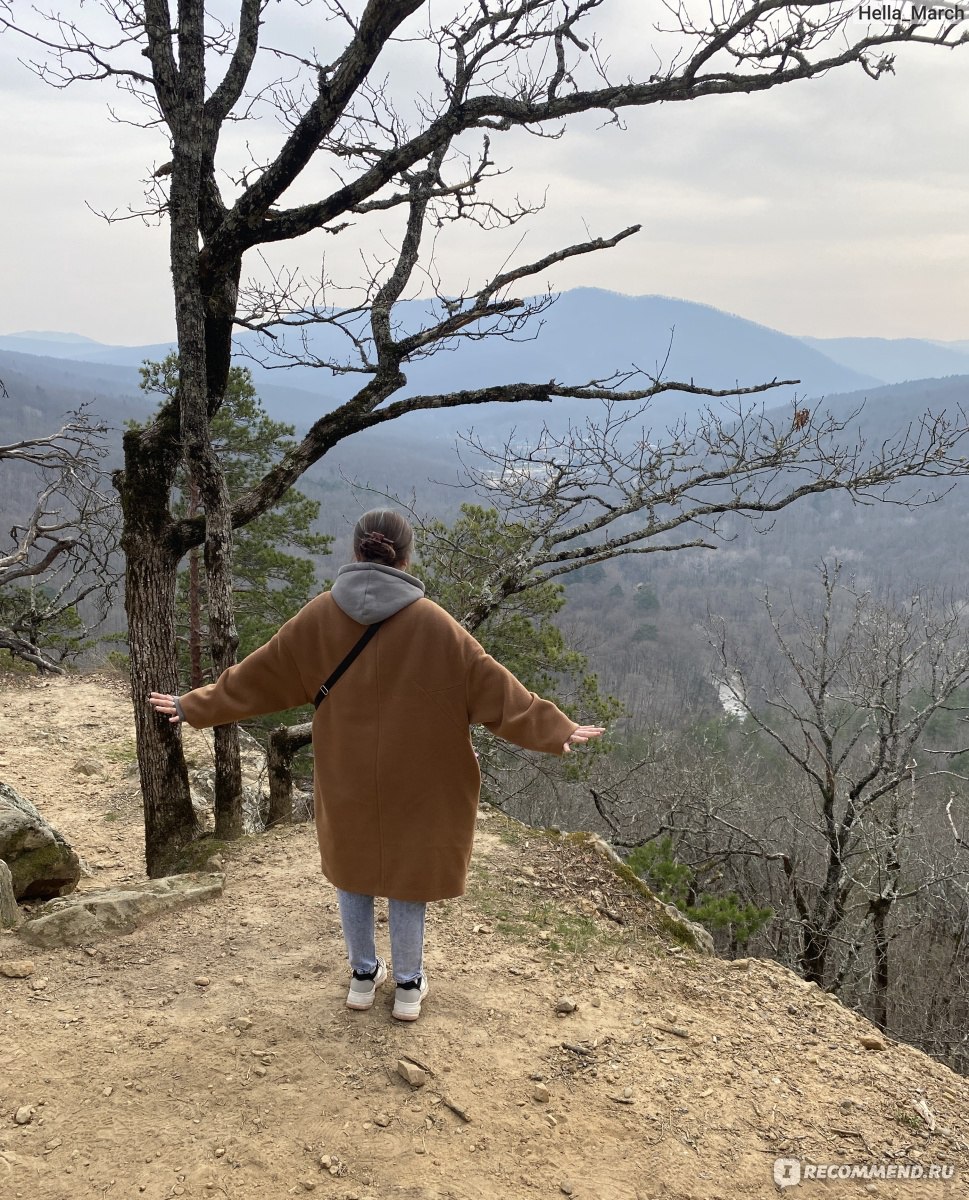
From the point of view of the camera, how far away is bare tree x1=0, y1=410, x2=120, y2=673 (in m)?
9.01

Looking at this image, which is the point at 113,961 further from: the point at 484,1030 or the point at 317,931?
the point at 484,1030

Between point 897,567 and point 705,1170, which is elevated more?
point 705,1170

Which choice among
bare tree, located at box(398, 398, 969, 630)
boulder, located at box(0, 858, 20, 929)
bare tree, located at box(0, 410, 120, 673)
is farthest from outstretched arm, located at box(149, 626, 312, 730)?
bare tree, located at box(0, 410, 120, 673)

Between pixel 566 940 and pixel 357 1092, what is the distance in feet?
5.05

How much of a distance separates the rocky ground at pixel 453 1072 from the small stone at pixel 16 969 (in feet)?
0.10

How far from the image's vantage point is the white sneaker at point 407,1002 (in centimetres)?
295

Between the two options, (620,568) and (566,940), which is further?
(620,568)

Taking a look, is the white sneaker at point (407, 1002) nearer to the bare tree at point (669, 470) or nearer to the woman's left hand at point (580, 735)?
the woman's left hand at point (580, 735)

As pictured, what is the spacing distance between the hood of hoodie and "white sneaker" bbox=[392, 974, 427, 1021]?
1.41 m

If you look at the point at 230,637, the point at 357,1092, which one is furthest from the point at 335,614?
the point at 230,637

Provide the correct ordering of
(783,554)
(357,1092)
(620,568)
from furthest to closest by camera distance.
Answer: (783,554) → (620,568) → (357,1092)

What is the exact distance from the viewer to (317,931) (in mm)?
3820

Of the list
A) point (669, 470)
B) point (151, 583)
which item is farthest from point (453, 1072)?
point (669, 470)

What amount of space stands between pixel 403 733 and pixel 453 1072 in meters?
1.18
